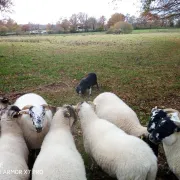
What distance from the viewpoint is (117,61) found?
18828mm

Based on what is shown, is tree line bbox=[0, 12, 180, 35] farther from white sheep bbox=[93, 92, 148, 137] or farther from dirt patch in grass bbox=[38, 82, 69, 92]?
white sheep bbox=[93, 92, 148, 137]

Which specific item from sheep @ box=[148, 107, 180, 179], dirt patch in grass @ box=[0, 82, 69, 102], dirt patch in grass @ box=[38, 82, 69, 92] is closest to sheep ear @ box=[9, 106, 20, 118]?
sheep @ box=[148, 107, 180, 179]

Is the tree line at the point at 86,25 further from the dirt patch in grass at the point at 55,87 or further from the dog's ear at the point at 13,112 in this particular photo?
the dog's ear at the point at 13,112

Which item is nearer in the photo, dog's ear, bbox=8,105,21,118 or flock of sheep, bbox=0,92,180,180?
flock of sheep, bbox=0,92,180,180

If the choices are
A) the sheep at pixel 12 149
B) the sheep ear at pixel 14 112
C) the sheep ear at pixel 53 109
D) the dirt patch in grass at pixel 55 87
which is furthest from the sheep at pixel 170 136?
the dirt patch in grass at pixel 55 87

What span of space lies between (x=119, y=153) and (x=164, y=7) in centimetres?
1951

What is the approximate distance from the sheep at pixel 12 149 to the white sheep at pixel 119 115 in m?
2.18

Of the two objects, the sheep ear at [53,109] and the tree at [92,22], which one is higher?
the sheep ear at [53,109]

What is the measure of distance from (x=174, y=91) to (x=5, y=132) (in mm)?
7782

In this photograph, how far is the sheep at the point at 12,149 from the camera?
4.02m

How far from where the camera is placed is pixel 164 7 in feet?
70.2

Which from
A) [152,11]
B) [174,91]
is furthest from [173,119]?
[152,11]

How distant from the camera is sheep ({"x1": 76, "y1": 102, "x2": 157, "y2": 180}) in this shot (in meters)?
4.18

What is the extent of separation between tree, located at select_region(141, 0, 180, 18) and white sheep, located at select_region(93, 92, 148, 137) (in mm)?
16367
